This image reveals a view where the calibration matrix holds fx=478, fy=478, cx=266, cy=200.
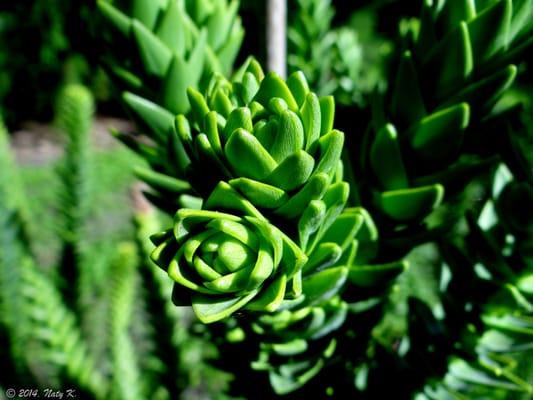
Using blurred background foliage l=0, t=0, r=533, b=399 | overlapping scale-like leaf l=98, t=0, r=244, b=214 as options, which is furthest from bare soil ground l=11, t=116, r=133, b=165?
overlapping scale-like leaf l=98, t=0, r=244, b=214

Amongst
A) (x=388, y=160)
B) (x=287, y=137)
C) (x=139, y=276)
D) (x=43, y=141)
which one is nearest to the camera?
(x=287, y=137)

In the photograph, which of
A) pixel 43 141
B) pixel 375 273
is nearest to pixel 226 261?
pixel 375 273

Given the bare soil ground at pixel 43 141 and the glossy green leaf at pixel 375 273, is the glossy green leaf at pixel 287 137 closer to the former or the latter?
the glossy green leaf at pixel 375 273

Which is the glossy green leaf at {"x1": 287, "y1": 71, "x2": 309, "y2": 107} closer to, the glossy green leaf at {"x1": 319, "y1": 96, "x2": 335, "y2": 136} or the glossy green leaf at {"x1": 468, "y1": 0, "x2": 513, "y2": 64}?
the glossy green leaf at {"x1": 319, "y1": 96, "x2": 335, "y2": 136}

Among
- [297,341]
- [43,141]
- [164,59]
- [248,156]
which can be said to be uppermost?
[43,141]

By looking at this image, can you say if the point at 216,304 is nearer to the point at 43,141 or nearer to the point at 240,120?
the point at 240,120

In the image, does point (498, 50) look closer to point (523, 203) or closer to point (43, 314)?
point (523, 203)
